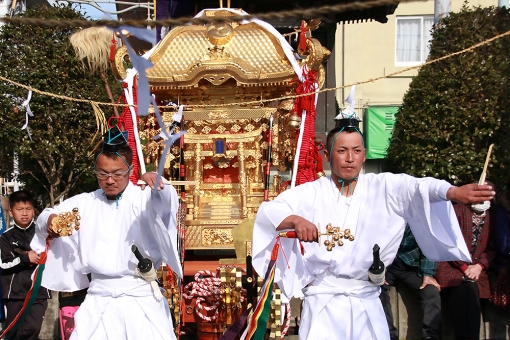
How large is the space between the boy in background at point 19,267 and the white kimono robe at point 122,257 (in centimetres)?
167

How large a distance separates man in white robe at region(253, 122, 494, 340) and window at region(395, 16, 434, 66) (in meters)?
13.6

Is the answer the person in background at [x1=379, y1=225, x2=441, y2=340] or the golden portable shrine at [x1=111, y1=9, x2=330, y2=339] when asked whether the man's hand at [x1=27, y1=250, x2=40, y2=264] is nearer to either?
the golden portable shrine at [x1=111, y1=9, x2=330, y2=339]

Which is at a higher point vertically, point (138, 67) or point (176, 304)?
point (138, 67)

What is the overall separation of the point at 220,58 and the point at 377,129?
9.42 metres

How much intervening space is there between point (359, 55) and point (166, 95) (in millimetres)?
10271

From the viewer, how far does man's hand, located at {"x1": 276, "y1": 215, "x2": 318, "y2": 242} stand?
3.21m

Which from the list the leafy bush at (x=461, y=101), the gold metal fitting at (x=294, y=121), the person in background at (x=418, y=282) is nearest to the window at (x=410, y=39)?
the leafy bush at (x=461, y=101)

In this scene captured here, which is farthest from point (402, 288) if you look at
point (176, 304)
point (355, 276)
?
point (355, 276)

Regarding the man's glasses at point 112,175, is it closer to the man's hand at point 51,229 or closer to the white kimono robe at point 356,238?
the man's hand at point 51,229

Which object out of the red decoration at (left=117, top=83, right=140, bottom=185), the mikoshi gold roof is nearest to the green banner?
the mikoshi gold roof

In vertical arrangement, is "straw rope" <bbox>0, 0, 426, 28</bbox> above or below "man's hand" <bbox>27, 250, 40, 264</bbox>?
above

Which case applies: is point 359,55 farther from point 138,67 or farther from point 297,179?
point 138,67

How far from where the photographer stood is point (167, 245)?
3727 mm

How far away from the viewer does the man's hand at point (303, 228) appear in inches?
127
